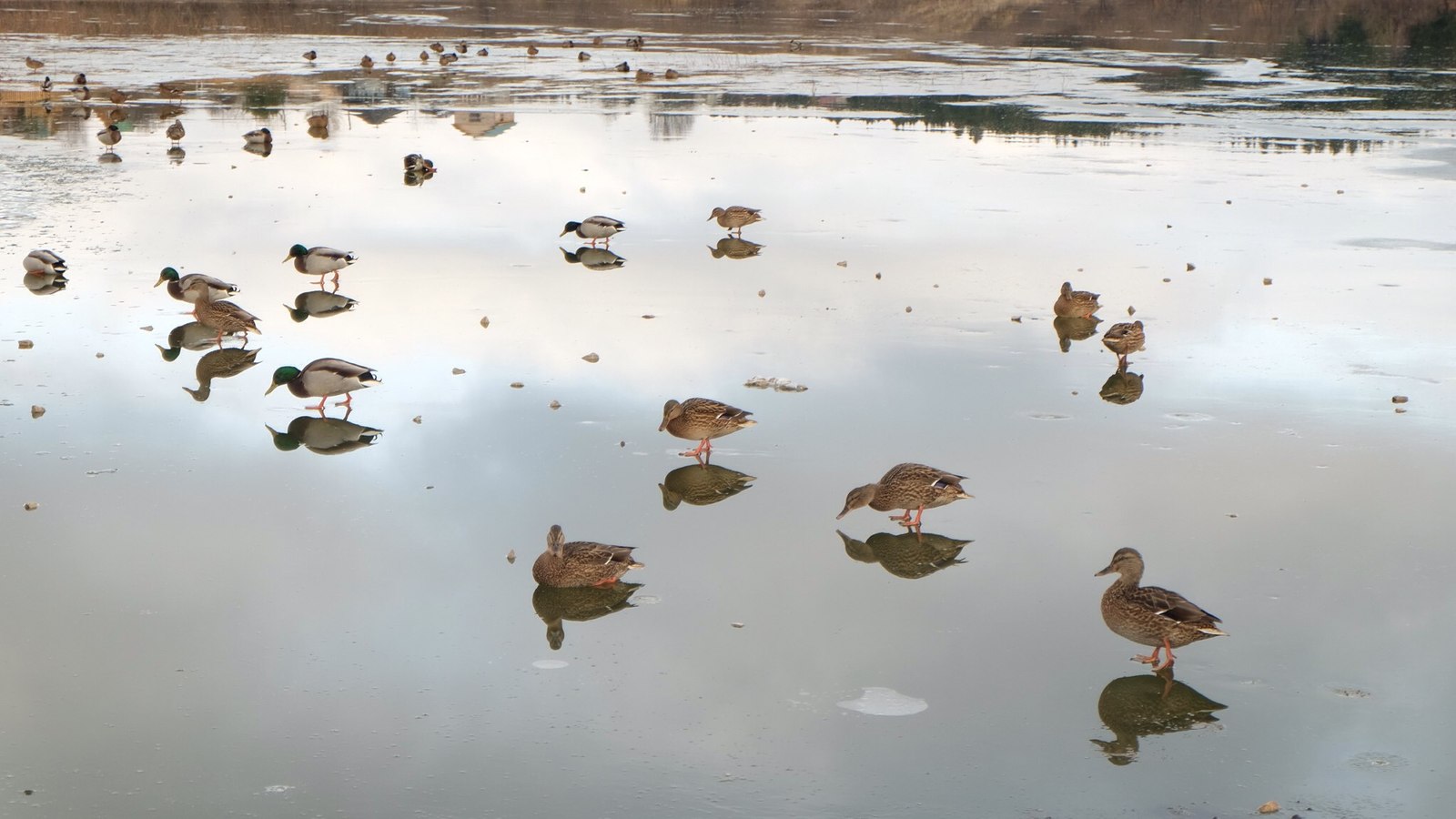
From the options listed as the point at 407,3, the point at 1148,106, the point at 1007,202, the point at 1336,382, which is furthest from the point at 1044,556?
the point at 407,3

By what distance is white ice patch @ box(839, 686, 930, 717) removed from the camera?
6.00 meters

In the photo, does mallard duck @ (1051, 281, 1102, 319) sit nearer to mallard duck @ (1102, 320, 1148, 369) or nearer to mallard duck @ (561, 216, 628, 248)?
mallard duck @ (1102, 320, 1148, 369)

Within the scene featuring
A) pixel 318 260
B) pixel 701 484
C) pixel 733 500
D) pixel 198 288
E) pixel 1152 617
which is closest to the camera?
pixel 1152 617

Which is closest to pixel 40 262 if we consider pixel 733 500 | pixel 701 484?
pixel 701 484

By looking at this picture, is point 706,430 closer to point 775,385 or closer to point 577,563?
point 775,385

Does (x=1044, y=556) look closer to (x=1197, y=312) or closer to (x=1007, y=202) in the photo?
(x=1197, y=312)

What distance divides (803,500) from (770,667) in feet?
7.25

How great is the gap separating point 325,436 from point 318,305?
3.88m

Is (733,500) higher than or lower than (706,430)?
lower

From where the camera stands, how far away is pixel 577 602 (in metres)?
7.19

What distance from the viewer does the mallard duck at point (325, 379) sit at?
390 inches

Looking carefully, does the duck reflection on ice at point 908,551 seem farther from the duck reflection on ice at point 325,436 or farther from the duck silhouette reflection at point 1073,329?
the duck silhouette reflection at point 1073,329

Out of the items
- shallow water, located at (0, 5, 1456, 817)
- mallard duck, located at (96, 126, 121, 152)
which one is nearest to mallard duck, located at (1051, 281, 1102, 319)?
shallow water, located at (0, 5, 1456, 817)

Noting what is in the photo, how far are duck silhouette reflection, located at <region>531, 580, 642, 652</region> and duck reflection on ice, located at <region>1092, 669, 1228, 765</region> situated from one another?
2.44 metres
